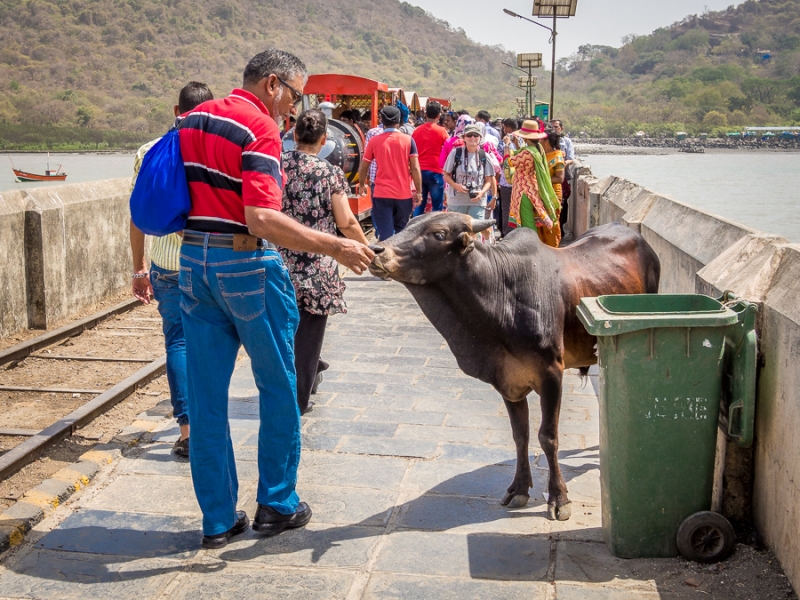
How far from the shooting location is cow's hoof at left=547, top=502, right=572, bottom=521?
4473 millimetres

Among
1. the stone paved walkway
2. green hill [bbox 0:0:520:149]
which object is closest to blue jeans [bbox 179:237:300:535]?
the stone paved walkway

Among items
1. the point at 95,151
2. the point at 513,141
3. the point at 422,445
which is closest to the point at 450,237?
the point at 422,445

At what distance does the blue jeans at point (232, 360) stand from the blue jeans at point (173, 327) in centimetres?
116

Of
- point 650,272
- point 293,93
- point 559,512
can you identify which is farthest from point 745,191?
point 293,93

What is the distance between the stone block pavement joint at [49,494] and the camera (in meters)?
4.25

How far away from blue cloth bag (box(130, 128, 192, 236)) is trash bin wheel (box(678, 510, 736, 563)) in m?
2.76

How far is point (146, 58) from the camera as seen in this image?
100m

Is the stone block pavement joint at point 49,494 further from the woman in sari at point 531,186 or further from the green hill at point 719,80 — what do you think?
the green hill at point 719,80

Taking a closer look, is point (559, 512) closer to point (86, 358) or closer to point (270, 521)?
point (270, 521)

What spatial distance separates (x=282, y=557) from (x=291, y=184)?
8.06ft

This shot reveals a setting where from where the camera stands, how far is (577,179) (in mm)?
16672

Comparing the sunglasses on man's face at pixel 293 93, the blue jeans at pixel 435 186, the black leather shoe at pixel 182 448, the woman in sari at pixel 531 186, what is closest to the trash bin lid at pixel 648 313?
the sunglasses on man's face at pixel 293 93

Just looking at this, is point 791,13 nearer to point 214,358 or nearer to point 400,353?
point 400,353

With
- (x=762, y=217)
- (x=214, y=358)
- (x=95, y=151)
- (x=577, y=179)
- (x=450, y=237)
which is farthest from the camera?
(x=95, y=151)
